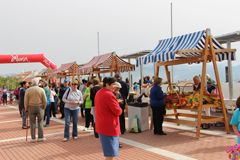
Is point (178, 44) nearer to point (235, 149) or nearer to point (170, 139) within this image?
point (170, 139)

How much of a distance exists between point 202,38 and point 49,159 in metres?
5.54

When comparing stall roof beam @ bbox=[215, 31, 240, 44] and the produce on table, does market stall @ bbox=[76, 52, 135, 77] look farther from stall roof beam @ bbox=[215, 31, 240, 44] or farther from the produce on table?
the produce on table

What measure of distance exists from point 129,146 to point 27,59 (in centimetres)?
2214

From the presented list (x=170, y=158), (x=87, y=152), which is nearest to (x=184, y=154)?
(x=170, y=158)

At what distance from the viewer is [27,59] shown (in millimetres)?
25891

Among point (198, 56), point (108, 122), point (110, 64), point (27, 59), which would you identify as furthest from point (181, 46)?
point (27, 59)

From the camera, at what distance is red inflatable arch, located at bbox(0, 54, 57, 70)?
25.2m

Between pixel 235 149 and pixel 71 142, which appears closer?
pixel 235 149

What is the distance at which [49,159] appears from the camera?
5.84 metres

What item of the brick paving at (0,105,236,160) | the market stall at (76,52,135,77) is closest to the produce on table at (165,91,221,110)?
the brick paving at (0,105,236,160)

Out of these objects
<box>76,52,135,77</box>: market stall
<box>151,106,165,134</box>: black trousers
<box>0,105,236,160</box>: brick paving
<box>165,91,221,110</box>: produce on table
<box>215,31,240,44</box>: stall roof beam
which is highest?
<box>215,31,240,44</box>: stall roof beam

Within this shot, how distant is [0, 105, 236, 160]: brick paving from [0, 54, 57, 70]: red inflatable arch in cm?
1856

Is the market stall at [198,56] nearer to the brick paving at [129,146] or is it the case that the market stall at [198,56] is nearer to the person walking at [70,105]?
the brick paving at [129,146]

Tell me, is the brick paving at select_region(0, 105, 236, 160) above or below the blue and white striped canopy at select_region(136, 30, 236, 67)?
below
